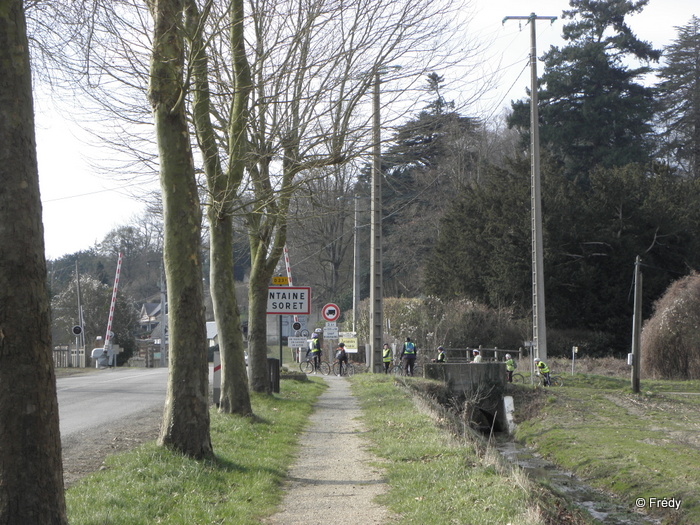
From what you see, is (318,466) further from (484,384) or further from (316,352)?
(316,352)

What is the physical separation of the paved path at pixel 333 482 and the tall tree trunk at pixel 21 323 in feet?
9.11

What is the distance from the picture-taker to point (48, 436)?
5.05 metres

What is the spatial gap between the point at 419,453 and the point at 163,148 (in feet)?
17.1

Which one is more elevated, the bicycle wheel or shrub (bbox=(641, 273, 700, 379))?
shrub (bbox=(641, 273, 700, 379))

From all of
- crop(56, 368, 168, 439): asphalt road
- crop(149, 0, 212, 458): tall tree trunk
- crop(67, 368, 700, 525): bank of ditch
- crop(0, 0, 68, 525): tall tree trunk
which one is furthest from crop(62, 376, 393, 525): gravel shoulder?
crop(0, 0, 68, 525): tall tree trunk

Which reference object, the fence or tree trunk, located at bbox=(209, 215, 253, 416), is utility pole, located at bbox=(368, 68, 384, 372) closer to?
tree trunk, located at bbox=(209, 215, 253, 416)

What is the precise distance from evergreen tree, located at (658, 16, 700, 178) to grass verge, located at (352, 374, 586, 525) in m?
49.1

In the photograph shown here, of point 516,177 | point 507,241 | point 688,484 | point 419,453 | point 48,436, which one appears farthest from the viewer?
point 516,177

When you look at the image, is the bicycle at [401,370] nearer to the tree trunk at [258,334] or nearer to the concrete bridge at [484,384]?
the concrete bridge at [484,384]

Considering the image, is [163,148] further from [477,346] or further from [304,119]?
[477,346]

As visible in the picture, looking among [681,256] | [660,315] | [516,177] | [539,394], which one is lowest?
[539,394]

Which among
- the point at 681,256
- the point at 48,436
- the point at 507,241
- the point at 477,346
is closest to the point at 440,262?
the point at 507,241

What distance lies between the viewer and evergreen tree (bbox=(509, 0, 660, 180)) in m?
51.8

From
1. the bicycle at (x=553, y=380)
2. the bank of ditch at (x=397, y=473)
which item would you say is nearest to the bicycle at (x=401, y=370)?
the bicycle at (x=553, y=380)
